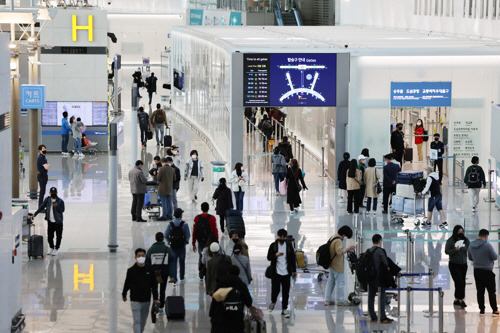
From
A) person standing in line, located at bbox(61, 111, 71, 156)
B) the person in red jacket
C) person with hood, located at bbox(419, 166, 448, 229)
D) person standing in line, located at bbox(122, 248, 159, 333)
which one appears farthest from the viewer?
person standing in line, located at bbox(61, 111, 71, 156)

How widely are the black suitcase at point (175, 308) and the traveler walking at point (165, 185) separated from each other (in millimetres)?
7830

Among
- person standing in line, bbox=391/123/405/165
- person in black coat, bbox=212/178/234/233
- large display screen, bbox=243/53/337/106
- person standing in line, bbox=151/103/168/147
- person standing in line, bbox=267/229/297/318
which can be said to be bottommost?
person standing in line, bbox=267/229/297/318

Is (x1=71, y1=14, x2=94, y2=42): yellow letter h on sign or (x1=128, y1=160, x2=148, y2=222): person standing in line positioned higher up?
(x1=71, y1=14, x2=94, y2=42): yellow letter h on sign

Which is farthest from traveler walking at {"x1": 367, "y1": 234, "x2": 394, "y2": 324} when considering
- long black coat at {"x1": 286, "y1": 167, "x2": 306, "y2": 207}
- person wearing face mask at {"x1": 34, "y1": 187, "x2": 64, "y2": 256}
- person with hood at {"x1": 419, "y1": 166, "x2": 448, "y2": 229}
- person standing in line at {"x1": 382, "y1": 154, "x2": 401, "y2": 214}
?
person standing in line at {"x1": 382, "y1": 154, "x2": 401, "y2": 214}

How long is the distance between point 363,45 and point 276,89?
3068 mm

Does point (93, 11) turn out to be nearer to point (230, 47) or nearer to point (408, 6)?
point (230, 47)

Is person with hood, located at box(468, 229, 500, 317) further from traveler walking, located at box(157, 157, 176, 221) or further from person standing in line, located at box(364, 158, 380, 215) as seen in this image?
traveler walking, located at box(157, 157, 176, 221)

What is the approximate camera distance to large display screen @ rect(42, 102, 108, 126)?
34.1m

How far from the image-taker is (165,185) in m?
22.9

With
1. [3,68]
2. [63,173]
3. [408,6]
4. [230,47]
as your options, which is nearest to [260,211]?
[230,47]

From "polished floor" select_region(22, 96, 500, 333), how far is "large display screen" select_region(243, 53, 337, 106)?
234cm

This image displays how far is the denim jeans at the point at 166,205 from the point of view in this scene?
2303 cm

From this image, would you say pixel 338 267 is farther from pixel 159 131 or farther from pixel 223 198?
pixel 159 131

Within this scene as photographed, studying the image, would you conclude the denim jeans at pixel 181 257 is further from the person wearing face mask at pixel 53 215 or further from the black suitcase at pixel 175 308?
the person wearing face mask at pixel 53 215
